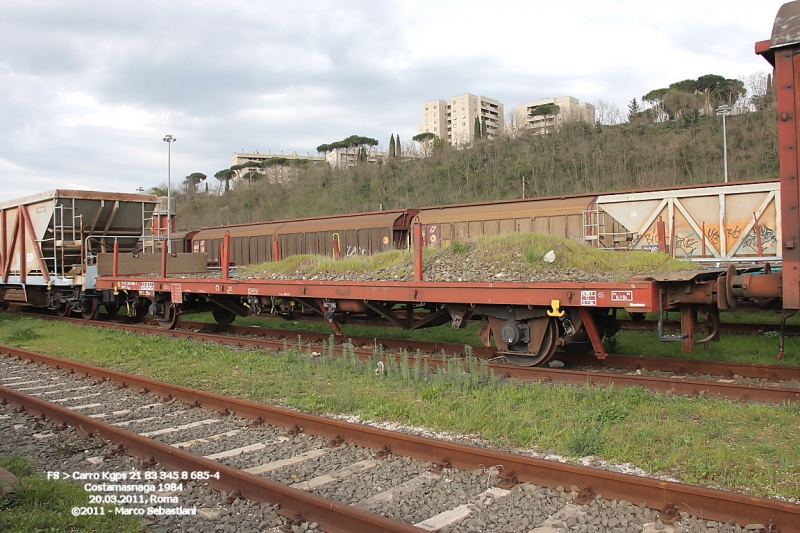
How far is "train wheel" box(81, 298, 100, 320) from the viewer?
14852 millimetres

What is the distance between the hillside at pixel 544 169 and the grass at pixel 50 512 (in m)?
33.1

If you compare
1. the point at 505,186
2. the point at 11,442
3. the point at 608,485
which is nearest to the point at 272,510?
the point at 608,485

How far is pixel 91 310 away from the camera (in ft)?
49.3

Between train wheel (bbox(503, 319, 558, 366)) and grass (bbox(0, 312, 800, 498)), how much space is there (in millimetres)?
799

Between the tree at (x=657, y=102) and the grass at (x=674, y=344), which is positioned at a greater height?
the tree at (x=657, y=102)

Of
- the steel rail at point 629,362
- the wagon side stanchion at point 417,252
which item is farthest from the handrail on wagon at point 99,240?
the wagon side stanchion at point 417,252

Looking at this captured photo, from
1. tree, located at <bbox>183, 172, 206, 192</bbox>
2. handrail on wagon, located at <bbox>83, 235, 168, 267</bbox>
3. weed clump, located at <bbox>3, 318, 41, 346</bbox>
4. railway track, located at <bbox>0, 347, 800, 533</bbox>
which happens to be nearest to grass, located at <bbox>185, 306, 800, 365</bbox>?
railway track, located at <bbox>0, 347, 800, 533</bbox>

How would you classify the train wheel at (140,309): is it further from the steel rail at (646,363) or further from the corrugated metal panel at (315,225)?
the steel rail at (646,363)

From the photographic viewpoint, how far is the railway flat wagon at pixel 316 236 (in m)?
19.6

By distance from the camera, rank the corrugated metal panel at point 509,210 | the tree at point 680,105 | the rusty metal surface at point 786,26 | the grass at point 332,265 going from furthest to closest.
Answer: the tree at point 680,105 < the corrugated metal panel at point 509,210 < the grass at point 332,265 < the rusty metal surface at point 786,26

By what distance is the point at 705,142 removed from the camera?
4228 centimetres

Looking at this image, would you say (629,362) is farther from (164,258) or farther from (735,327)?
(164,258)

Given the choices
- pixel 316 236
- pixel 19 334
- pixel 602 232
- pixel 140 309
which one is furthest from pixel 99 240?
pixel 602 232

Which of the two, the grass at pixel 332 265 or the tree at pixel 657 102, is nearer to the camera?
the grass at pixel 332 265
